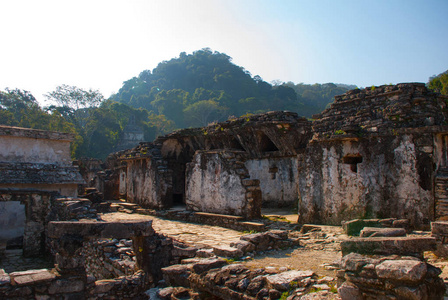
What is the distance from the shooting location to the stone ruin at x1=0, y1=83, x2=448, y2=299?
4.38m

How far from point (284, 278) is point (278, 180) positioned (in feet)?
31.2

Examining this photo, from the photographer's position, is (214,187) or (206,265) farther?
(214,187)

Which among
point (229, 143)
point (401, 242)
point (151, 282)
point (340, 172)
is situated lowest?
point (151, 282)

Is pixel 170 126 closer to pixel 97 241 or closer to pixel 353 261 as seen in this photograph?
pixel 97 241

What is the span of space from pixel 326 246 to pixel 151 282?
3.37 metres

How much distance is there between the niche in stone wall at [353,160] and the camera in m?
8.26

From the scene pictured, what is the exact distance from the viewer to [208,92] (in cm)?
5706

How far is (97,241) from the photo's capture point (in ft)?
27.0

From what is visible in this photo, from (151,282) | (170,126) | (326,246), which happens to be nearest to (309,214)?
(326,246)

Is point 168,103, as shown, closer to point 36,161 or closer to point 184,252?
point 36,161

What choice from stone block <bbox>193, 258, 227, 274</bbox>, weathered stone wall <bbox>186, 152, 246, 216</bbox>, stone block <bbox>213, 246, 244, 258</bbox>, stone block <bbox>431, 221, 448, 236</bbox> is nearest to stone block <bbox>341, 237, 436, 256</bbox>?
stone block <bbox>431, 221, 448, 236</bbox>

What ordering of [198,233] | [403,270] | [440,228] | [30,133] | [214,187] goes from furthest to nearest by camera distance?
[30,133] → [214,187] → [198,233] → [440,228] → [403,270]

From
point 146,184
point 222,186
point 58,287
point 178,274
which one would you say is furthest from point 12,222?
point 178,274

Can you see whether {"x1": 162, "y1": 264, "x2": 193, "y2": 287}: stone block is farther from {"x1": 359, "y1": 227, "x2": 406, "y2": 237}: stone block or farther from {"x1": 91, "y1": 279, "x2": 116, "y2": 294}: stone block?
{"x1": 359, "y1": 227, "x2": 406, "y2": 237}: stone block
